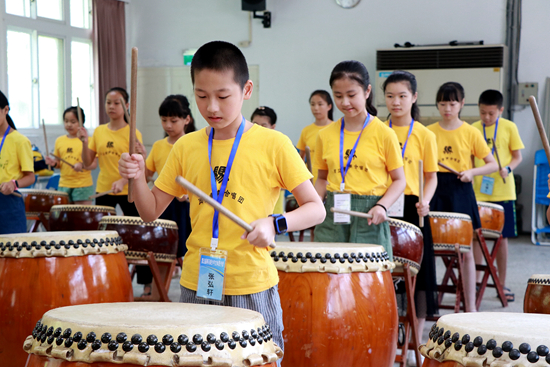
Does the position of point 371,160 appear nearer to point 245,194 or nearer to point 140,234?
point 245,194

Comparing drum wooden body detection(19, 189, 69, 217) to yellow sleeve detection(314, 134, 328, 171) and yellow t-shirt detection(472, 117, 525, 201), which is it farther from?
yellow t-shirt detection(472, 117, 525, 201)

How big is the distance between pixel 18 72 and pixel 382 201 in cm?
578

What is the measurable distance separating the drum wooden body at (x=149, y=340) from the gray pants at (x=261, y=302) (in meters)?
0.20

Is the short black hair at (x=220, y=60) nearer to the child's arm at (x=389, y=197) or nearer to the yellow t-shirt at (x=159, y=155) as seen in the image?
the child's arm at (x=389, y=197)

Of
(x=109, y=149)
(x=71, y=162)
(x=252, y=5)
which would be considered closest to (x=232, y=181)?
(x=109, y=149)

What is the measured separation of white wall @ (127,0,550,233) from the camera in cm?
684

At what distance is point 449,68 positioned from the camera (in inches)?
263

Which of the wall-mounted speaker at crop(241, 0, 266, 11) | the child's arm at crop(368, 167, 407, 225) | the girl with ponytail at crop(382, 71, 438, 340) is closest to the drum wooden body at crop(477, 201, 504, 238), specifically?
the girl with ponytail at crop(382, 71, 438, 340)

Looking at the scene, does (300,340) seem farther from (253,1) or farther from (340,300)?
(253,1)

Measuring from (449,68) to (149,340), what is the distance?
6265mm

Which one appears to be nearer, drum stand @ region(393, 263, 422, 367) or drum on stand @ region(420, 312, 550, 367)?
drum on stand @ region(420, 312, 550, 367)

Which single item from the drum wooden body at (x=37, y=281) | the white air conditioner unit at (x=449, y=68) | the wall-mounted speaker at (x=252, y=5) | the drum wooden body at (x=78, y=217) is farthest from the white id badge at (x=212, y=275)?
the wall-mounted speaker at (x=252, y=5)

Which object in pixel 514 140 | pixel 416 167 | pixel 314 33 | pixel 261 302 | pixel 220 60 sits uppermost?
pixel 314 33

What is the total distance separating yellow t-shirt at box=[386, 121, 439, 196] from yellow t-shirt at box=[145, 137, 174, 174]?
1.42 m
